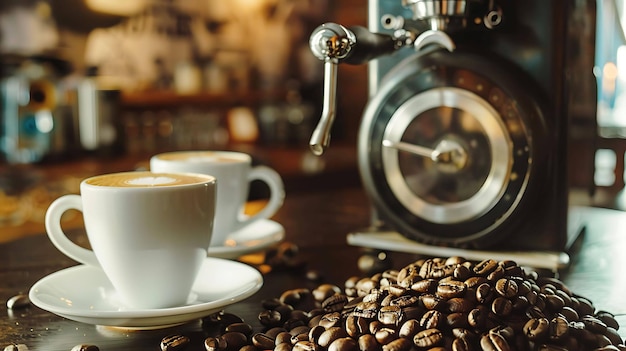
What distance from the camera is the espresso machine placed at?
942mm

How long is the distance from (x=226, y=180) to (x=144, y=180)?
269 mm

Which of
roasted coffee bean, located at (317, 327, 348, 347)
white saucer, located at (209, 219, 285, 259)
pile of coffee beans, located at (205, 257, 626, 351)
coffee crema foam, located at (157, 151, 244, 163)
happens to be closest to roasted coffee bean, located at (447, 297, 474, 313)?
pile of coffee beans, located at (205, 257, 626, 351)

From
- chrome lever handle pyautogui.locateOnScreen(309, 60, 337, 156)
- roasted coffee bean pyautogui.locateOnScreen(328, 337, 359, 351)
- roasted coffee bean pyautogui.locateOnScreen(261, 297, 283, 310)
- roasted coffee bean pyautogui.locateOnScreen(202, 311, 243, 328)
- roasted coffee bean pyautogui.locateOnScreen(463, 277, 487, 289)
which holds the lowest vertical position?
roasted coffee bean pyautogui.locateOnScreen(202, 311, 243, 328)

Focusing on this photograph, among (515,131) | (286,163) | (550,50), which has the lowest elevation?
(286,163)

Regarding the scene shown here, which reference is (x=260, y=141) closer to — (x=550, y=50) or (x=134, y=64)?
(x=134, y=64)

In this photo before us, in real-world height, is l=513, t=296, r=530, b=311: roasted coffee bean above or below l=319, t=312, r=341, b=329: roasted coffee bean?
above

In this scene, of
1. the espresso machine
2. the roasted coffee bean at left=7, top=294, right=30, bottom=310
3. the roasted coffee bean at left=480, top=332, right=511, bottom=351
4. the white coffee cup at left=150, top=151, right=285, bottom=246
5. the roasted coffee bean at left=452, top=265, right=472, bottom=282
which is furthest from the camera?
the white coffee cup at left=150, top=151, right=285, bottom=246

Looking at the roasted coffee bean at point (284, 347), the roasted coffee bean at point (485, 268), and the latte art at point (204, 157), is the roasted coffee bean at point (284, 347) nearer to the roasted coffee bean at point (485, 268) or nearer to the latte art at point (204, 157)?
the roasted coffee bean at point (485, 268)

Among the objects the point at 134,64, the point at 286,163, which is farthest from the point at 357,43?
the point at 134,64

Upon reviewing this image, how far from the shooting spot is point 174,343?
68cm

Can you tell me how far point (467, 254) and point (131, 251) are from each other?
1.55 ft

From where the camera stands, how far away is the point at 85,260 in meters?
0.82

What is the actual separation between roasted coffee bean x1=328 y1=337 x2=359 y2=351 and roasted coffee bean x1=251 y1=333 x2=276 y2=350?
70mm

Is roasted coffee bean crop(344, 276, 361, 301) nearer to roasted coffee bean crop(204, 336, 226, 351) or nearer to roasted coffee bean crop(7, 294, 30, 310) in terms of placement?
roasted coffee bean crop(204, 336, 226, 351)
